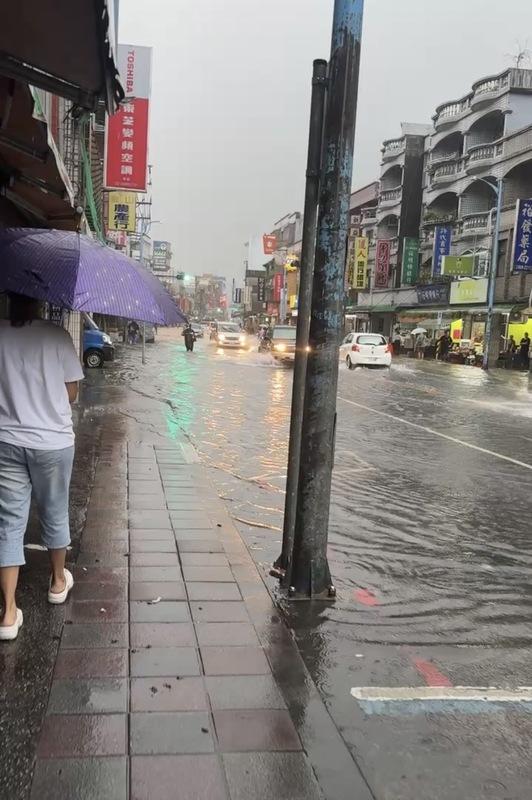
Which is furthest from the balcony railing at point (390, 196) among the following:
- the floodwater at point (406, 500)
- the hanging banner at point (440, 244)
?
the floodwater at point (406, 500)

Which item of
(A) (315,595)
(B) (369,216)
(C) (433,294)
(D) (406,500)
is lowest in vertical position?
(D) (406,500)

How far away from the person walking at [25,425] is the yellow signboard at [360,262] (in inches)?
2268

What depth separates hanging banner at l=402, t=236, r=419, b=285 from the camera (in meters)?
51.5

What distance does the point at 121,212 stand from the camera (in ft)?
116

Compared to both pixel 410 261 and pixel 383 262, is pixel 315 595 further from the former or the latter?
pixel 383 262

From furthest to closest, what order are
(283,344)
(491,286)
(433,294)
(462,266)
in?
(433,294) < (462,266) < (491,286) < (283,344)

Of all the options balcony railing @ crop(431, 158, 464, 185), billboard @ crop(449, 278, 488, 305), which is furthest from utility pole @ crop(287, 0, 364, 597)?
balcony railing @ crop(431, 158, 464, 185)

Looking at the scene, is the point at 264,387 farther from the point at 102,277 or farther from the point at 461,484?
the point at 102,277

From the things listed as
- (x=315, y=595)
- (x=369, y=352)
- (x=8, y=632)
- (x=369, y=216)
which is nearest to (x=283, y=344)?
(x=369, y=352)

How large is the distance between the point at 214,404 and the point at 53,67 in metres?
11.0

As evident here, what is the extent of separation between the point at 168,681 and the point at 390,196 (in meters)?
56.9

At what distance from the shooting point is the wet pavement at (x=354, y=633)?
277cm

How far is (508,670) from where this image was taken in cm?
378

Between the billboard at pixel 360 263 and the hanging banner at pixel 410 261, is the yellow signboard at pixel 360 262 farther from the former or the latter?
the hanging banner at pixel 410 261
